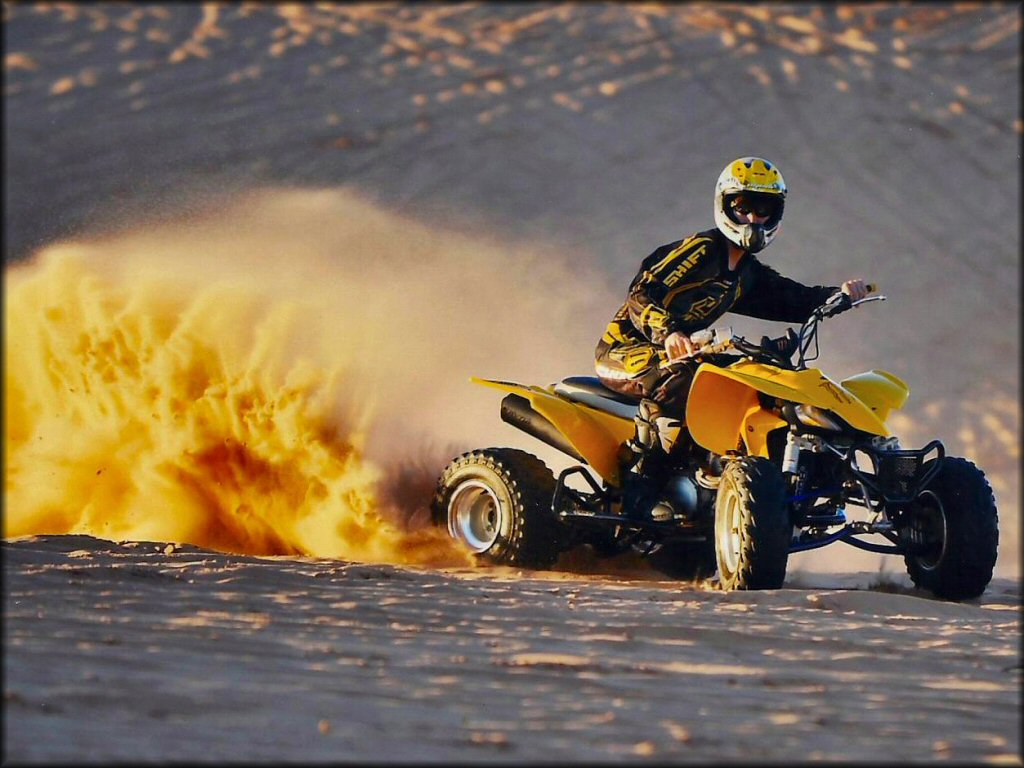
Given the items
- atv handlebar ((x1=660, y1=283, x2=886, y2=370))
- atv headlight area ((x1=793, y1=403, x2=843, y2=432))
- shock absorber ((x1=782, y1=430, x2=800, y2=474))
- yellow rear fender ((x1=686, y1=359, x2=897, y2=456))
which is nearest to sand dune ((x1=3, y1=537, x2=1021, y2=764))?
shock absorber ((x1=782, y1=430, x2=800, y2=474))

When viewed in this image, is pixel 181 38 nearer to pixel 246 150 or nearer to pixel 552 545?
pixel 246 150

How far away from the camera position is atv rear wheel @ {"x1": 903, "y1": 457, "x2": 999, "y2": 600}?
8.54m

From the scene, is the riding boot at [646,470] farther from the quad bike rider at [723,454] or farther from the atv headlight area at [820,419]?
the atv headlight area at [820,419]

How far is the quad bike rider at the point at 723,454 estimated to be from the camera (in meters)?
8.38

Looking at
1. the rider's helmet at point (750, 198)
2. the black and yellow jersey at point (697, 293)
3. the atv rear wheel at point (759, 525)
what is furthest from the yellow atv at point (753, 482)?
the rider's helmet at point (750, 198)

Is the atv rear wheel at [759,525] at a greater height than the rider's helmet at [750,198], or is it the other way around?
the rider's helmet at [750,198]

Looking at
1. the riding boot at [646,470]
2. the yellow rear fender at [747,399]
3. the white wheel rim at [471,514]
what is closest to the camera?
the yellow rear fender at [747,399]

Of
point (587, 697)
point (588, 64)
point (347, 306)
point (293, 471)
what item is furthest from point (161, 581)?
point (588, 64)

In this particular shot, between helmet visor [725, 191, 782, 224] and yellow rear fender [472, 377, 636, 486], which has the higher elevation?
helmet visor [725, 191, 782, 224]

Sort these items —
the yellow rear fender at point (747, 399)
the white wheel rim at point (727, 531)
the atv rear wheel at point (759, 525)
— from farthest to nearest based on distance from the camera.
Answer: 1. the yellow rear fender at point (747, 399)
2. the white wheel rim at point (727, 531)
3. the atv rear wheel at point (759, 525)

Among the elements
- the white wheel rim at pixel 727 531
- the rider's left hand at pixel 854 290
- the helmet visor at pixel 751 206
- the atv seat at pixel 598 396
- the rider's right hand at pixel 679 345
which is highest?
the helmet visor at pixel 751 206

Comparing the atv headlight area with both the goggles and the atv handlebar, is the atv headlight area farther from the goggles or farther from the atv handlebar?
the goggles

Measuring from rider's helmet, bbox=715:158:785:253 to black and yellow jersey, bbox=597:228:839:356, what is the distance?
128mm

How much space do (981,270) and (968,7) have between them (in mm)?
4994
